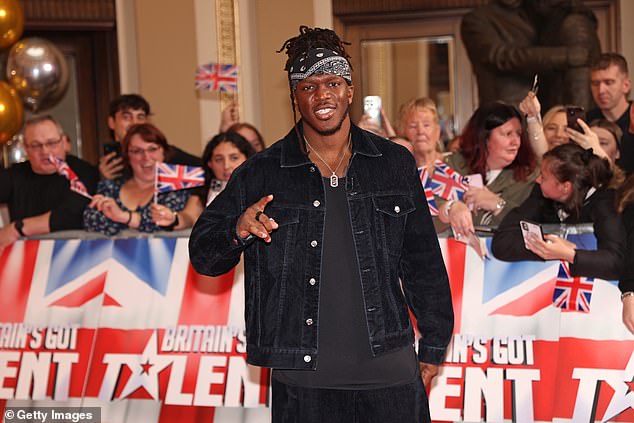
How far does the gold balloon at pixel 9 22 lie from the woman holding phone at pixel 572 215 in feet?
14.0

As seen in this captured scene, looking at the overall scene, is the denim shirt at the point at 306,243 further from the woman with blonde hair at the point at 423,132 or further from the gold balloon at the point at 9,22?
the gold balloon at the point at 9,22

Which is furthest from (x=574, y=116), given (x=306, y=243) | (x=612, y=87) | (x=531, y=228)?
(x=306, y=243)

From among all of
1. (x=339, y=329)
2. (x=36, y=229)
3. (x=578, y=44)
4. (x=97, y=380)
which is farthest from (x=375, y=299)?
(x=578, y=44)

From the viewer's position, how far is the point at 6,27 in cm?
663

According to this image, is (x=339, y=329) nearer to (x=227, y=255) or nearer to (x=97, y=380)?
(x=227, y=255)

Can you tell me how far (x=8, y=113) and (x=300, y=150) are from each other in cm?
436

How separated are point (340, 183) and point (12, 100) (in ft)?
14.9

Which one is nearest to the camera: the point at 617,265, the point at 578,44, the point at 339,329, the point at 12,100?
the point at 339,329

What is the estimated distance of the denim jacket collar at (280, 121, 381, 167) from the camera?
2.59 meters

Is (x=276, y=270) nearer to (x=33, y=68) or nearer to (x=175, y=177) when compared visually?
(x=175, y=177)

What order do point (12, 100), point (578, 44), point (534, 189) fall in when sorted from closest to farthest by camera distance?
point (534, 189) → point (12, 100) → point (578, 44)

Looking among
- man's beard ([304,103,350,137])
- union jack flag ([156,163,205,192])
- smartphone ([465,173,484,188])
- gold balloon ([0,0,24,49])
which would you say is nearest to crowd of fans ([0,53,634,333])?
smartphone ([465,173,484,188])

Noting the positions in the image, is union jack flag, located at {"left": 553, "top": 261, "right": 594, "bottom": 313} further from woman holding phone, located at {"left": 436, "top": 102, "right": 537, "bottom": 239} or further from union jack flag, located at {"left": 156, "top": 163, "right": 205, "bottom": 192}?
union jack flag, located at {"left": 156, "top": 163, "right": 205, "bottom": 192}

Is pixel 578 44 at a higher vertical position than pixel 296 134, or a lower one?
higher
